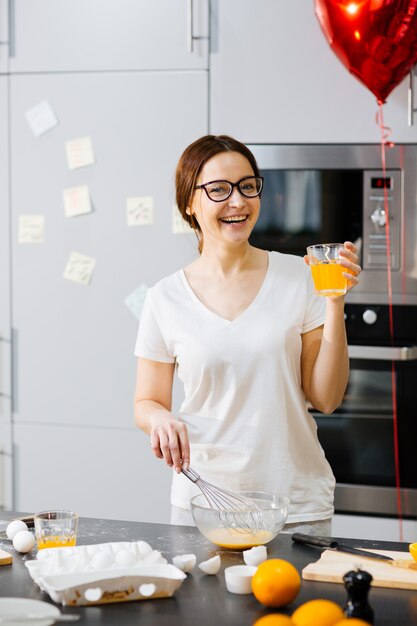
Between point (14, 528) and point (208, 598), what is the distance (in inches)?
17.3

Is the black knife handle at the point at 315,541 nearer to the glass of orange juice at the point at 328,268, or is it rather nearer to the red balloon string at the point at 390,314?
the glass of orange juice at the point at 328,268

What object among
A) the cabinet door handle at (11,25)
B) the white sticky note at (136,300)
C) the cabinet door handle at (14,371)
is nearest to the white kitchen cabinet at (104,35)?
the cabinet door handle at (11,25)

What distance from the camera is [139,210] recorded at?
2.80m

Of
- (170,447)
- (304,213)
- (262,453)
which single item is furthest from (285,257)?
(304,213)

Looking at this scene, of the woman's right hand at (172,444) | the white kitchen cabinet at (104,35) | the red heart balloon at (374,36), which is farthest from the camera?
the white kitchen cabinet at (104,35)

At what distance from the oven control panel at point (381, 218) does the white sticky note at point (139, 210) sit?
0.66 m

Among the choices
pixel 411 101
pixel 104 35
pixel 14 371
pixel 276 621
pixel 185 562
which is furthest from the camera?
pixel 14 371

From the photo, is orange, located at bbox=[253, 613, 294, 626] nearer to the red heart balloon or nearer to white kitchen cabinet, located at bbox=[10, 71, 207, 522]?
the red heart balloon

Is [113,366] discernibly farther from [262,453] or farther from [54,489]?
[262,453]

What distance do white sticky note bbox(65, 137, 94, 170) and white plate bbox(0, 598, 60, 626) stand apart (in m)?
1.85

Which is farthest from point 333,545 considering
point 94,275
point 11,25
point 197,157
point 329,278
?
point 11,25

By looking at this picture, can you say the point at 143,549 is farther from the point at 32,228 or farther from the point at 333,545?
the point at 32,228

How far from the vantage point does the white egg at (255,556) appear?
137 centimetres

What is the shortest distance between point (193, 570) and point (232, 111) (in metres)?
1.67
